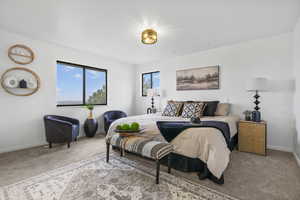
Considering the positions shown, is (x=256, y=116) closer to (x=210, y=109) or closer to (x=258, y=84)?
(x=258, y=84)

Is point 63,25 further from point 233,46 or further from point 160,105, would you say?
point 233,46

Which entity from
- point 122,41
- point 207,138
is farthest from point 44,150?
point 207,138

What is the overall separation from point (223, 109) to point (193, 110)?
735 mm

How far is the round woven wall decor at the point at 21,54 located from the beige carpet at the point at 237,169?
1.94 metres

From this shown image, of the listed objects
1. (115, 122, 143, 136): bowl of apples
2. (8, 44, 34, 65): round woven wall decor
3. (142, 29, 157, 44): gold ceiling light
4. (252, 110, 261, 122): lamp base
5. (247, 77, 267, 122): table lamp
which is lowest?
(115, 122, 143, 136): bowl of apples

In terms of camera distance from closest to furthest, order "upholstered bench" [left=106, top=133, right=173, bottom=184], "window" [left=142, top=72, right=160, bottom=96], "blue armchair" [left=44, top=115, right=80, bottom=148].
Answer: "upholstered bench" [left=106, top=133, right=173, bottom=184] → "blue armchair" [left=44, top=115, right=80, bottom=148] → "window" [left=142, top=72, right=160, bottom=96]

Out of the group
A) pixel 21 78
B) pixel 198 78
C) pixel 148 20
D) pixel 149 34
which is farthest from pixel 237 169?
pixel 21 78

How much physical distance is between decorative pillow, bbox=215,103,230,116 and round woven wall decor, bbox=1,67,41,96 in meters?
4.31

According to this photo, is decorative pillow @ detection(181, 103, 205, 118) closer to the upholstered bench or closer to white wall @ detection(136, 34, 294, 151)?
white wall @ detection(136, 34, 294, 151)

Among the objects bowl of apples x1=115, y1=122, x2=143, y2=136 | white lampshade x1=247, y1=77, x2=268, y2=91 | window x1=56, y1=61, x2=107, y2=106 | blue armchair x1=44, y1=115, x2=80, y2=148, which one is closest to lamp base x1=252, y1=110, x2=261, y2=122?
white lampshade x1=247, y1=77, x2=268, y2=91

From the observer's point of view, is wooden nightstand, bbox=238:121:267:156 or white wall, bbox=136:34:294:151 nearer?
wooden nightstand, bbox=238:121:267:156

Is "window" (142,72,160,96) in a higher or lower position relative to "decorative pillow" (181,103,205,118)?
higher

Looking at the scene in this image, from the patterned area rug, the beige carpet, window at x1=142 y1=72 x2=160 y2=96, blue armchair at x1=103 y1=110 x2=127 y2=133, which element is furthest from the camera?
window at x1=142 y1=72 x2=160 y2=96

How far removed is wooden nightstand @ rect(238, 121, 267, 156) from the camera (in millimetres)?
2748
